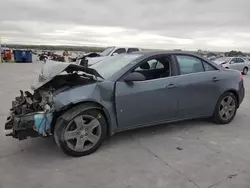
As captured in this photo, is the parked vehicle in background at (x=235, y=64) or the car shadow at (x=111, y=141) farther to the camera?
the parked vehicle in background at (x=235, y=64)

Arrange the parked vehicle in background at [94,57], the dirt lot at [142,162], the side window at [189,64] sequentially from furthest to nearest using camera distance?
the parked vehicle in background at [94,57], the side window at [189,64], the dirt lot at [142,162]

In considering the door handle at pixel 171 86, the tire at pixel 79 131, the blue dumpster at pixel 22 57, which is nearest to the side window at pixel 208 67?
the door handle at pixel 171 86

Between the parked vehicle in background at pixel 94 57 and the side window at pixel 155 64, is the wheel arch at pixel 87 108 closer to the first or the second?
the side window at pixel 155 64

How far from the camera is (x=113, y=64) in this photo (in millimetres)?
4562

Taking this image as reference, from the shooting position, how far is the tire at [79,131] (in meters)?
3.55

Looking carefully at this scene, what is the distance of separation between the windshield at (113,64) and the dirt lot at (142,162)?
1.13 metres

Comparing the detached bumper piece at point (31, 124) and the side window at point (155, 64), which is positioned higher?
the side window at point (155, 64)

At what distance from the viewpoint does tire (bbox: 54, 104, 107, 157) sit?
3555 mm

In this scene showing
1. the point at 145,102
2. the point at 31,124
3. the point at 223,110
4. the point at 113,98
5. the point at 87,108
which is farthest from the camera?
the point at 223,110

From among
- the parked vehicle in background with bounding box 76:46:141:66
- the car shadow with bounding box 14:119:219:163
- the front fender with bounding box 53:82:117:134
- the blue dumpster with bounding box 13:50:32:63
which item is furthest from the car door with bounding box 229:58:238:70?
the blue dumpster with bounding box 13:50:32:63

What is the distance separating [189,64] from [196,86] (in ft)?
1.43

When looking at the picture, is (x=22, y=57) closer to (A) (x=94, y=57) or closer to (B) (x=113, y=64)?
(A) (x=94, y=57)

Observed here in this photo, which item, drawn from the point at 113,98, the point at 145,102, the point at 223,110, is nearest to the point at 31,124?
the point at 113,98

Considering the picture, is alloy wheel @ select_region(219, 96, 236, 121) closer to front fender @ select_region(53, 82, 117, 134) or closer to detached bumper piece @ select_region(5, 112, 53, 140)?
front fender @ select_region(53, 82, 117, 134)
